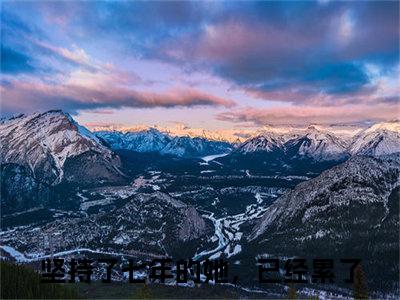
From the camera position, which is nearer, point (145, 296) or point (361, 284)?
point (361, 284)

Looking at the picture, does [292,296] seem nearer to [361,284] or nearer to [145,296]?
[361,284]

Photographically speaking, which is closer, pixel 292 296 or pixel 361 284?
pixel 361 284

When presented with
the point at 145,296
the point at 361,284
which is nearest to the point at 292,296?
the point at 361,284
